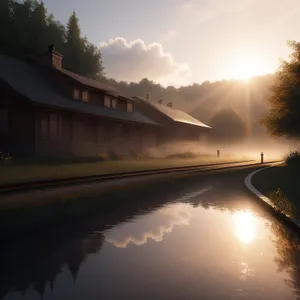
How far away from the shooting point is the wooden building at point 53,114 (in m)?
23.1

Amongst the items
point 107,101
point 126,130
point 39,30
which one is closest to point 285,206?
point 107,101

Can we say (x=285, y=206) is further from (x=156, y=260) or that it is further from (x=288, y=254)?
(x=156, y=260)

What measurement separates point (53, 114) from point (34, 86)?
242cm

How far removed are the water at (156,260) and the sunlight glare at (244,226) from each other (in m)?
0.02

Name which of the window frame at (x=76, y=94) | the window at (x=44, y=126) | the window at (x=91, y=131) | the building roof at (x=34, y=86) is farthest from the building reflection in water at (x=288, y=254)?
the window frame at (x=76, y=94)

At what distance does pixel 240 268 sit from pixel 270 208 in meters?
4.86

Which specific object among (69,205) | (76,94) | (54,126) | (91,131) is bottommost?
(69,205)

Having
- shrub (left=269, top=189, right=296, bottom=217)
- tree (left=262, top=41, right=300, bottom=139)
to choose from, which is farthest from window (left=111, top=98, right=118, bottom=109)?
shrub (left=269, top=189, right=296, bottom=217)

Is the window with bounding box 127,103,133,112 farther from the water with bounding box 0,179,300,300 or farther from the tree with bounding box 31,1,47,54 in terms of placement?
the water with bounding box 0,179,300,300

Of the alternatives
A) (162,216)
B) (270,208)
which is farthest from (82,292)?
(270,208)

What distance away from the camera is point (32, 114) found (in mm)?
23172

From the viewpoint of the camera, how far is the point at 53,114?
25.0m

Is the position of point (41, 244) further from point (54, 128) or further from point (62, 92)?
point (62, 92)

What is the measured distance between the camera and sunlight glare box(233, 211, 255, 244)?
640 centimetres
